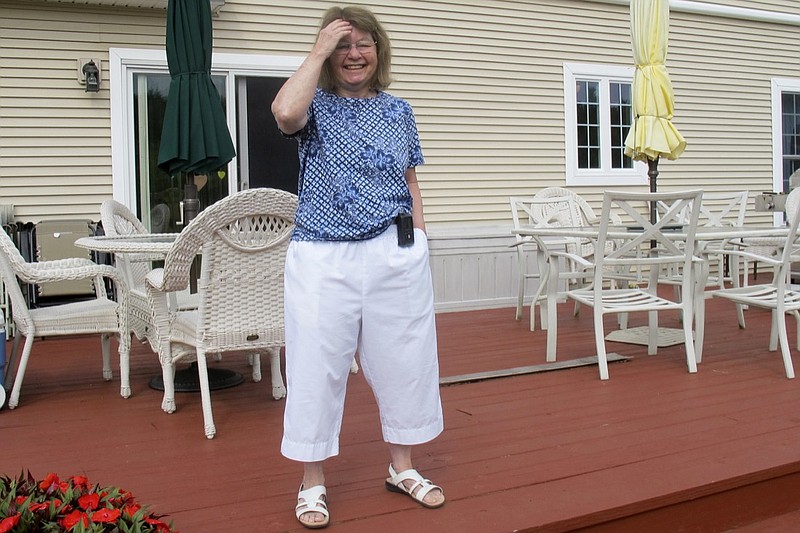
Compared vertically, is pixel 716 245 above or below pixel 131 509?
above

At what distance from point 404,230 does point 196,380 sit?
2203 millimetres

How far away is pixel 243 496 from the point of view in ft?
8.14

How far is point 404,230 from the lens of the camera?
2.25m

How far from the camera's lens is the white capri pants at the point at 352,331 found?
7.18 ft

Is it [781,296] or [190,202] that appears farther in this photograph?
[190,202]

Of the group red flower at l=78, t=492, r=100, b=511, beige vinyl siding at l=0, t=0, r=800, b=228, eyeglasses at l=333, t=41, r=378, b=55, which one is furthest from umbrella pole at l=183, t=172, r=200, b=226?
red flower at l=78, t=492, r=100, b=511

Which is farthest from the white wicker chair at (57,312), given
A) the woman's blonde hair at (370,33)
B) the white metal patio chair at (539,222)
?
the white metal patio chair at (539,222)

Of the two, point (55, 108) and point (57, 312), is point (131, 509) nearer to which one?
point (57, 312)

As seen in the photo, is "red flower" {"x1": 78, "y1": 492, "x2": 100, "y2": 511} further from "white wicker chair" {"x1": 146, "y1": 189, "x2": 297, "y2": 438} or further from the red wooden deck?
"white wicker chair" {"x1": 146, "y1": 189, "x2": 297, "y2": 438}

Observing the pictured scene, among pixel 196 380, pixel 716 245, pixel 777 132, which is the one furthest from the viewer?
pixel 777 132

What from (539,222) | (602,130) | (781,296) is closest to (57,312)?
(781,296)

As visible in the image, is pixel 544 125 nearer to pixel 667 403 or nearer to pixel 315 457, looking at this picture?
pixel 667 403

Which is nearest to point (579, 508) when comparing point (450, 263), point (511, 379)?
point (511, 379)

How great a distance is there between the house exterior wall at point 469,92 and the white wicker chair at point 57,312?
235 centimetres
